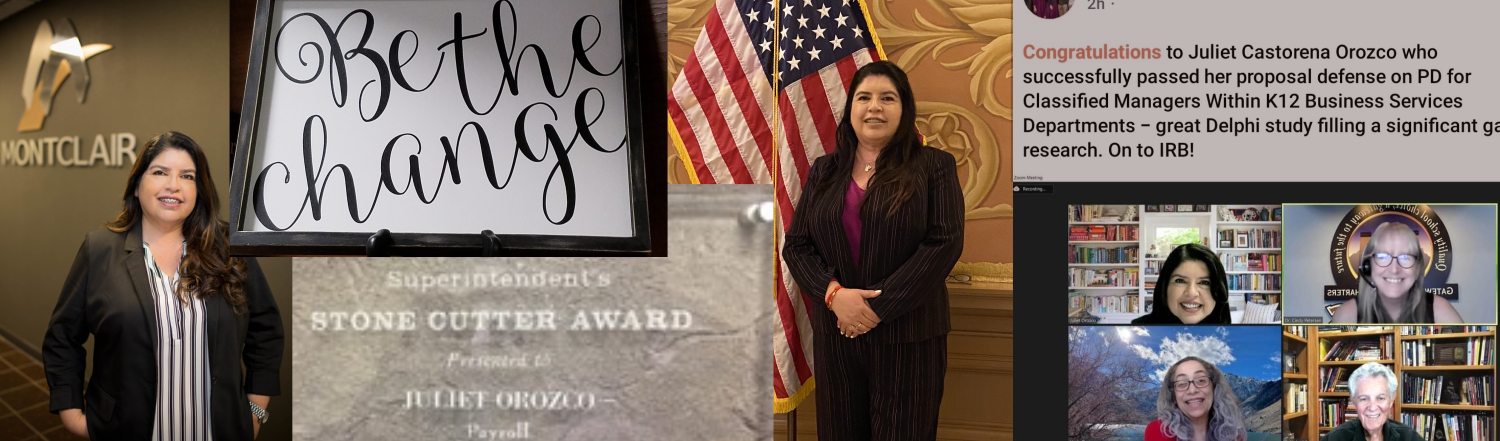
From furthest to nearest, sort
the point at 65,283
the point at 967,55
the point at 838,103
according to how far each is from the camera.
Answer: the point at 967,55
the point at 838,103
the point at 65,283

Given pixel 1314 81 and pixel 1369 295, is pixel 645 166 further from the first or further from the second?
pixel 1369 295

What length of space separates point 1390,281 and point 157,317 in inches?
100

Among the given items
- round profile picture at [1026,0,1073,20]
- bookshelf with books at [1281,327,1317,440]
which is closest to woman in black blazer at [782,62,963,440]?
round profile picture at [1026,0,1073,20]

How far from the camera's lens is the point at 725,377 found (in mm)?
996

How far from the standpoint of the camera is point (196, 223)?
1396 mm

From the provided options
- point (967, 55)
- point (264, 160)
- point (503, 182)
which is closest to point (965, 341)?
point (967, 55)

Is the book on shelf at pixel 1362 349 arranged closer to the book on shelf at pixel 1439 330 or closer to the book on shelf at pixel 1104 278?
the book on shelf at pixel 1439 330

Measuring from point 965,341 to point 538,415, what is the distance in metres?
1.38

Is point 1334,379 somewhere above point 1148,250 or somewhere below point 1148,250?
below

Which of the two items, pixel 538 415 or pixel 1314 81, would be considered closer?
pixel 538 415

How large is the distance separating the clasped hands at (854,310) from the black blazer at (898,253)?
17 millimetres

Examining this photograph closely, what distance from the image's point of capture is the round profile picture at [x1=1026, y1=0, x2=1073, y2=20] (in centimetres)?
177

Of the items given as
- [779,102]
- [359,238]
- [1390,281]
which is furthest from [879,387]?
[1390,281]

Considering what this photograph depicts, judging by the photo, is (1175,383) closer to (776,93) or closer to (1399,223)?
(1399,223)
